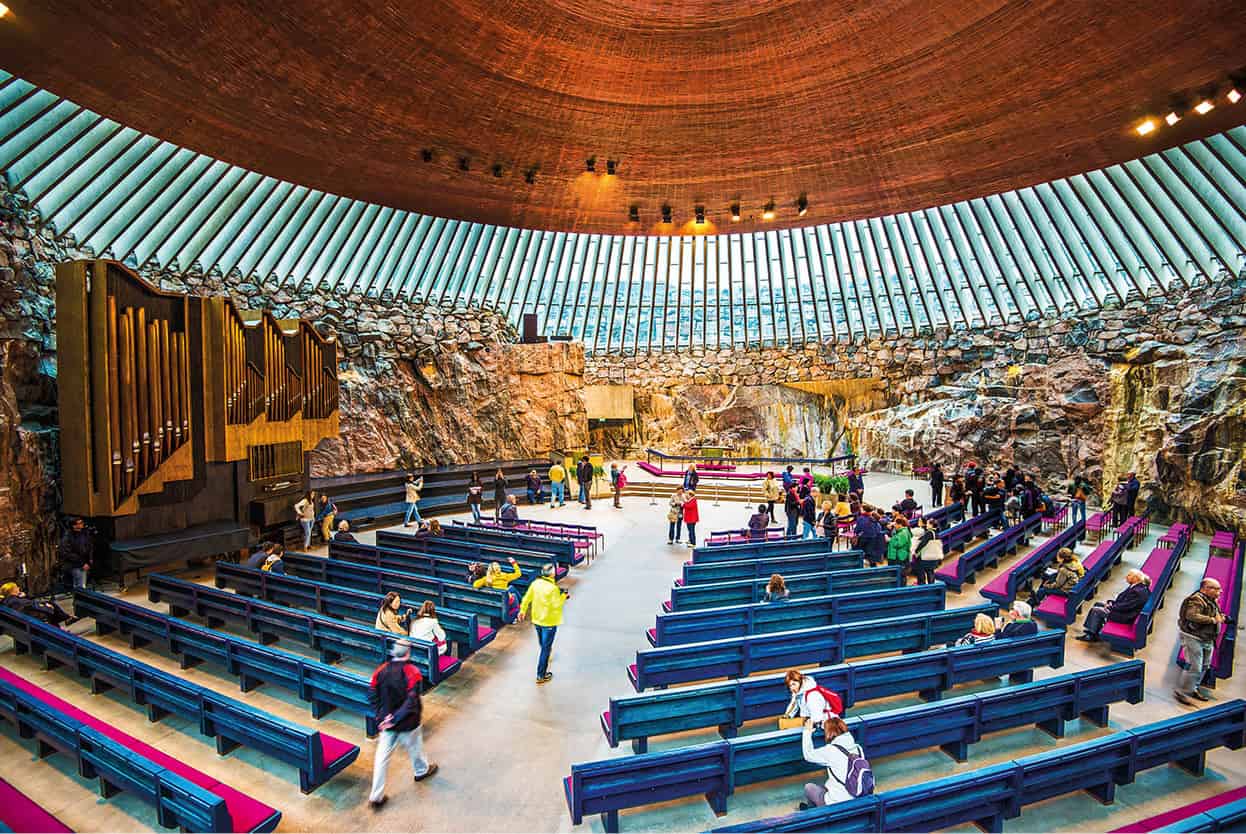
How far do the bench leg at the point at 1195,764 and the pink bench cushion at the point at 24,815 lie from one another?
6836 millimetres

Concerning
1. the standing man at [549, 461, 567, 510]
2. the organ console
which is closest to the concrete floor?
the organ console

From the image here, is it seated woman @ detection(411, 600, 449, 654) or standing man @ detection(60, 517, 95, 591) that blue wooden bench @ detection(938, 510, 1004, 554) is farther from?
standing man @ detection(60, 517, 95, 591)

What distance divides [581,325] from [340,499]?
14.8m

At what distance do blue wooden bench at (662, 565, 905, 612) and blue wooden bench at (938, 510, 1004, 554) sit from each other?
2.28 m

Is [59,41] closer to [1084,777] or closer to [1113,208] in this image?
[1084,777]

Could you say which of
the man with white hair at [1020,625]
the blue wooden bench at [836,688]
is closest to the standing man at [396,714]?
the blue wooden bench at [836,688]

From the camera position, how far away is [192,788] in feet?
9.70

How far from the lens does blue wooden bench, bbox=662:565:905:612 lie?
6336mm

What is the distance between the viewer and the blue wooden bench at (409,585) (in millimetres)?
5996

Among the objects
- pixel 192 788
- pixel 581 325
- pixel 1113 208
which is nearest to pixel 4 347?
pixel 192 788

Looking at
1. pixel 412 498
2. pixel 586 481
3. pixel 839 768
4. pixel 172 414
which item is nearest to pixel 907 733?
pixel 839 768

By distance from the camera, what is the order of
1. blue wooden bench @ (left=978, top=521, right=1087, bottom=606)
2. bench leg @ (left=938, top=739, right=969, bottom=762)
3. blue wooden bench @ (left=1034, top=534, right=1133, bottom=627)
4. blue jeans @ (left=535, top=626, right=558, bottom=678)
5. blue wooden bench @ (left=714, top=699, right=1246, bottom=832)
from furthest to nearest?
1. blue wooden bench @ (left=978, top=521, right=1087, bottom=606)
2. blue wooden bench @ (left=1034, top=534, right=1133, bottom=627)
3. blue jeans @ (left=535, top=626, right=558, bottom=678)
4. bench leg @ (left=938, top=739, right=969, bottom=762)
5. blue wooden bench @ (left=714, top=699, right=1246, bottom=832)

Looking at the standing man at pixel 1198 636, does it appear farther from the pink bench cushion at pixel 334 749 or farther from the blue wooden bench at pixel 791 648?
the pink bench cushion at pixel 334 749

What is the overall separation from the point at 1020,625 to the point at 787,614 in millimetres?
1926
